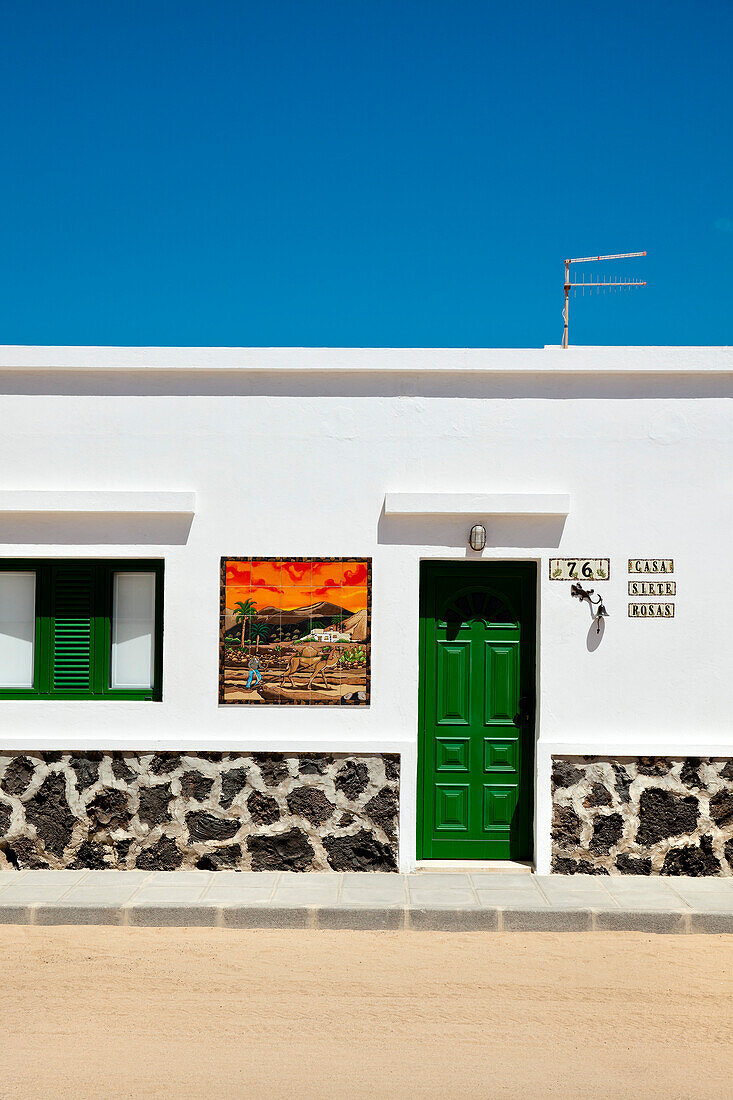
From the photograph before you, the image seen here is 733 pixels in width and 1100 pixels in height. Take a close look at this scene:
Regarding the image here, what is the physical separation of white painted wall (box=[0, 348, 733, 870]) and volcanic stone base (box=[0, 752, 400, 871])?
178 millimetres

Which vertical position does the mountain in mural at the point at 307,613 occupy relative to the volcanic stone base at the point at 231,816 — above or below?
above

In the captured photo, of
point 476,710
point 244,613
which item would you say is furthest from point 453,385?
point 476,710

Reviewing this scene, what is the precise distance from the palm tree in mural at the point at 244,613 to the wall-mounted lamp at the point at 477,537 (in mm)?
1768

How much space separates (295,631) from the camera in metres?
6.81

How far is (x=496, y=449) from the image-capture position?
6.89m

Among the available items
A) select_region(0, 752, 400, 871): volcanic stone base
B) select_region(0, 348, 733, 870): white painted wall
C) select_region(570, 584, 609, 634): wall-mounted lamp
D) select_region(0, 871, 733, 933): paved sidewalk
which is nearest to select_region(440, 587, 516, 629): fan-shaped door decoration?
select_region(0, 348, 733, 870): white painted wall

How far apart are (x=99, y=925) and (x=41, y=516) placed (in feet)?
9.90

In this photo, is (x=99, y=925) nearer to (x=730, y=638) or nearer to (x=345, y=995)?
(x=345, y=995)

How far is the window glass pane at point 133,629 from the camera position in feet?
22.9

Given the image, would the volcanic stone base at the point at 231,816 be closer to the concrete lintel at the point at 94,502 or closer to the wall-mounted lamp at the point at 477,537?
the wall-mounted lamp at the point at 477,537

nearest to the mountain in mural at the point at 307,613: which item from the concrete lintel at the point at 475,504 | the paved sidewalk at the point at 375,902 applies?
the concrete lintel at the point at 475,504

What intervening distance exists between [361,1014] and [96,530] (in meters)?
3.98

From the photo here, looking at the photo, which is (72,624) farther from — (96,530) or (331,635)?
(331,635)

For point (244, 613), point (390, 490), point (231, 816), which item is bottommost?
point (231, 816)
